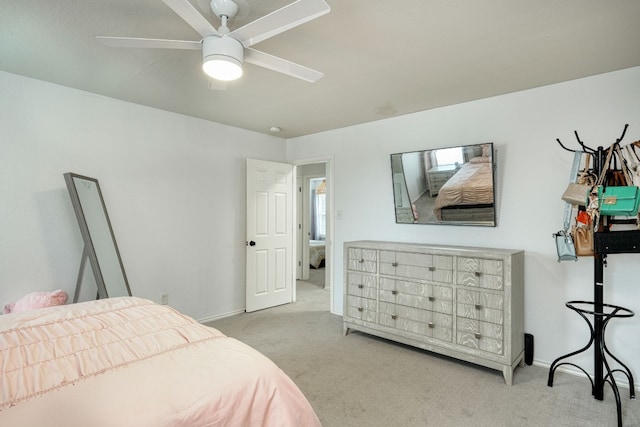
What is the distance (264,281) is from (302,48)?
3153 millimetres

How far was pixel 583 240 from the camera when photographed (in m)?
2.32

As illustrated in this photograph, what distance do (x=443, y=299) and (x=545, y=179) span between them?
4.41ft

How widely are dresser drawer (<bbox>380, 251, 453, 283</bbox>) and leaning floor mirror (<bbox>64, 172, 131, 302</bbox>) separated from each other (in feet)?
8.20

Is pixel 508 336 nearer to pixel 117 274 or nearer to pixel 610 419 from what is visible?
pixel 610 419

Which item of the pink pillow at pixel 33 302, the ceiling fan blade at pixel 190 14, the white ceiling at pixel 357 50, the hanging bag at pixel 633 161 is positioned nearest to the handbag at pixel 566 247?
the hanging bag at pixel 633 161

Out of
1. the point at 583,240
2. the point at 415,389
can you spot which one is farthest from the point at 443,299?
the point at 583,240

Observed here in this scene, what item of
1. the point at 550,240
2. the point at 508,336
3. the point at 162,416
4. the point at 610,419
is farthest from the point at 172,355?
the point at 550,240

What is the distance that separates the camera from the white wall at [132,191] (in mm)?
2730

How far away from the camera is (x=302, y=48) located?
221cm

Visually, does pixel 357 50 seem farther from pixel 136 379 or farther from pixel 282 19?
pixel 136 379

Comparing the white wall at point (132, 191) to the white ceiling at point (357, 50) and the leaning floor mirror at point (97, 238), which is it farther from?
the white ceiling at point (357, 50)

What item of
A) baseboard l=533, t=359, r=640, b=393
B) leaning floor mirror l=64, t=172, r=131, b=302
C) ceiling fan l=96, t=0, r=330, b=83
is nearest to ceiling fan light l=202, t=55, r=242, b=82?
ceiling fan l=96, t=0, r=330, b=83

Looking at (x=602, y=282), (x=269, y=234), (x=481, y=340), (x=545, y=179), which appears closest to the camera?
(x=602, y=282)

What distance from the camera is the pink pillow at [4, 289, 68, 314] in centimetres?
255
